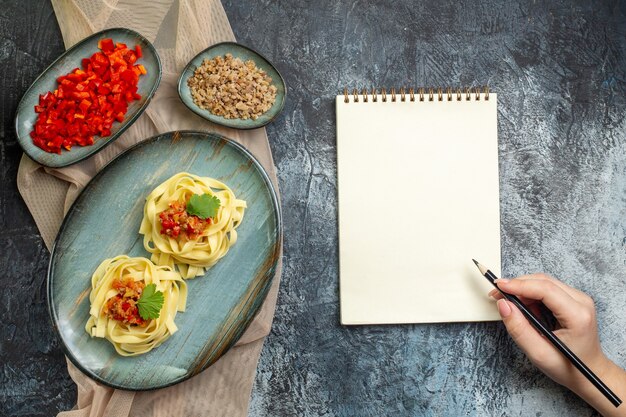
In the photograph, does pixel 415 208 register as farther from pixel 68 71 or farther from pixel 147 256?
pixel 68 71

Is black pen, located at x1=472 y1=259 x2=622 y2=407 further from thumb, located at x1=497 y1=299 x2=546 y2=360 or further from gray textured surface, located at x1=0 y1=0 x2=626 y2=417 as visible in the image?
gray textured surface, located at x1=0 y1=0 x2=626 y2=417

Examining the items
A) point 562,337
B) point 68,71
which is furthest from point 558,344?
point 68,71

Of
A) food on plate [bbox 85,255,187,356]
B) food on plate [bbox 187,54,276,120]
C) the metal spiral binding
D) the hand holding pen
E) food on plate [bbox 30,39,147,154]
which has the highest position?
the metal spiral binding

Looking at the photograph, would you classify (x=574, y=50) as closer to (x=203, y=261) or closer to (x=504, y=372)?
(x=504, y=372)

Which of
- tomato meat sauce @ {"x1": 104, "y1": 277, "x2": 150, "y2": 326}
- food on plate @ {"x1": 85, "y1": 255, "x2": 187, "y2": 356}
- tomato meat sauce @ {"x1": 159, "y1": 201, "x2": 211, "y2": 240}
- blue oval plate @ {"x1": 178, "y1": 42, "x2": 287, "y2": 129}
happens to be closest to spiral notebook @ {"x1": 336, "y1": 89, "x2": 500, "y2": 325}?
blue oval plate @ {"x1": 178, "y1": 42, "x2": 287, "y2": 129}

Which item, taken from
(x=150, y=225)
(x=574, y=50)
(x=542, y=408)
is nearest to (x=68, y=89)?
(x=150, y=225)
